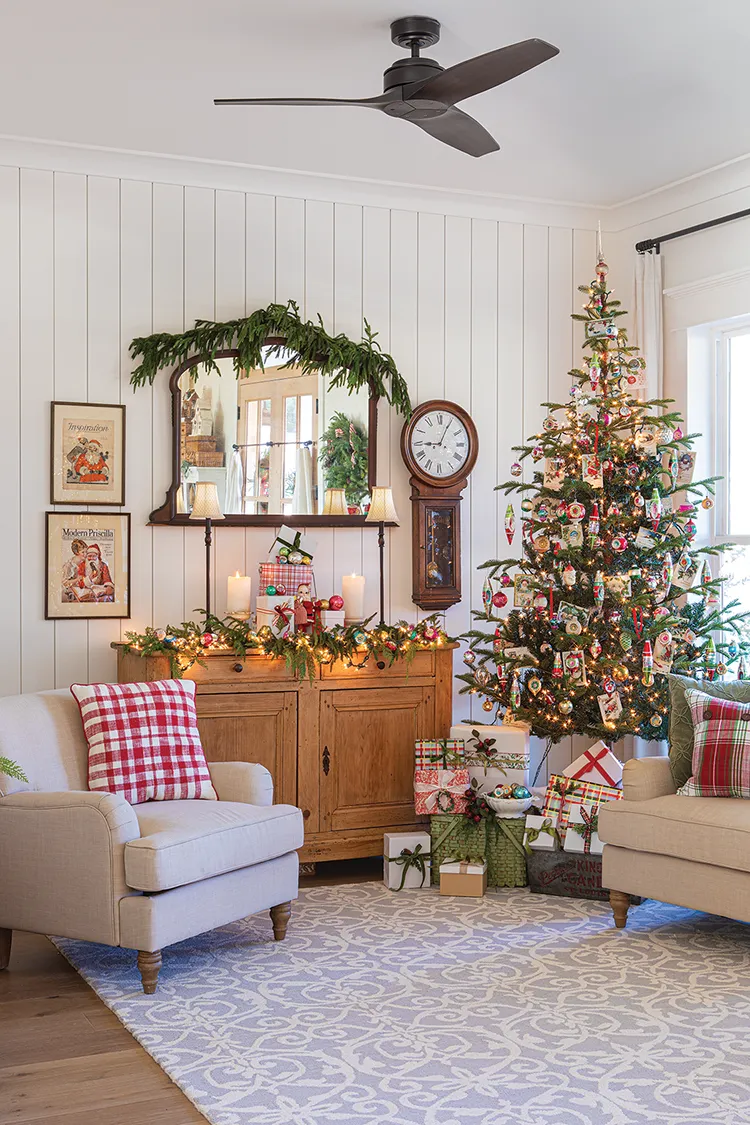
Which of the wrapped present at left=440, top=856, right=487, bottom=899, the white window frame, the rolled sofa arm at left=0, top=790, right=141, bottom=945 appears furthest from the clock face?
the rolled sofa arm at left=0, top=790, right=141, bottom=945

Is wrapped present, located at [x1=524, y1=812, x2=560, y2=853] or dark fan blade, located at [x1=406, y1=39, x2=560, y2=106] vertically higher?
dark fan blade, located at [x1=406, y1=39, x2=560, y2=106]

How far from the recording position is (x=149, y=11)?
153 inches

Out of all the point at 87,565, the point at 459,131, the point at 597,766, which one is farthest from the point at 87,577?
the point at 459,131

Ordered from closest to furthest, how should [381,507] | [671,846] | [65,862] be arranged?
[65,862] < [671,846] < [381,507]

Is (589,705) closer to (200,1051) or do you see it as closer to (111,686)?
(111,686)

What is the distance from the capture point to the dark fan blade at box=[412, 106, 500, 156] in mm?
4027

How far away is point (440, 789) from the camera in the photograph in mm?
5094

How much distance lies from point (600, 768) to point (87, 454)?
2.61m

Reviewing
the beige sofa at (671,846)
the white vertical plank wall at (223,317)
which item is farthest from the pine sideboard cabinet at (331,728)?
the beige sofa at (671,846)

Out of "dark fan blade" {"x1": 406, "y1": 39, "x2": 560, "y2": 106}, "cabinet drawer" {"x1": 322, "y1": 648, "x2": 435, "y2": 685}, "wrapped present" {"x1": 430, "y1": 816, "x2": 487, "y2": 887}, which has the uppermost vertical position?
"dark fan blade" {"x1": 406, "y1": 39, "x2": 560, "y2": 106}

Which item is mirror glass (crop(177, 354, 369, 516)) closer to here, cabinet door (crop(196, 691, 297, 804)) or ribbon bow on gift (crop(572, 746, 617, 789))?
cabinet door (crop(196, 691, 297, 804))

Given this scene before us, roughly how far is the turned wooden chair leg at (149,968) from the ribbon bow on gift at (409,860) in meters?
1.53

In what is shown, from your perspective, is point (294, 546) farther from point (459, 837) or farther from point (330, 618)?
point (459, 837)

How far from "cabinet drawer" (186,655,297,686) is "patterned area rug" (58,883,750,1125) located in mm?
957
